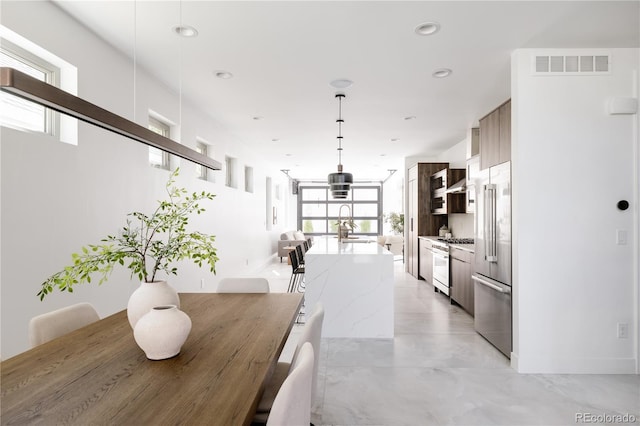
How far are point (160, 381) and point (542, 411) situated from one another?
2439mm

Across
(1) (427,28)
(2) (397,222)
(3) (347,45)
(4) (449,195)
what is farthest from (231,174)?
(2) (397,222)

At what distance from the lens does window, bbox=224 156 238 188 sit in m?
6.73

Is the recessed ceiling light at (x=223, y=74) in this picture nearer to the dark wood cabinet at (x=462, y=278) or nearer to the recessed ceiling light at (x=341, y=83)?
the recessed ceiling light at (x=341, y=83)

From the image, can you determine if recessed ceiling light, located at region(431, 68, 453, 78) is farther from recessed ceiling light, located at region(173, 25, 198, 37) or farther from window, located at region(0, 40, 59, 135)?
window, located at region(0, 40, 59, 135)

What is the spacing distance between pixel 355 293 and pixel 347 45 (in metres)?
2.46

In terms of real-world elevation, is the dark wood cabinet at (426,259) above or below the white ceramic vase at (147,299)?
below

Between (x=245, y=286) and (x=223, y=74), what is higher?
(x=223, y=74)

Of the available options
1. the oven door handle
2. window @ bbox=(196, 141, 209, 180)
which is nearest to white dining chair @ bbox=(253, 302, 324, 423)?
the oven door handle

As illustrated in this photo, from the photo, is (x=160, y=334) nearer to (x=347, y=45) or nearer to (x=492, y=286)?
(x=347, y=45)

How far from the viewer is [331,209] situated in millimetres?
14938

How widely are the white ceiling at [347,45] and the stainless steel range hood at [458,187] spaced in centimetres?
105

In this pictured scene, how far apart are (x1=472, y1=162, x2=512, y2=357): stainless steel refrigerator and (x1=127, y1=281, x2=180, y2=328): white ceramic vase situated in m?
2.79

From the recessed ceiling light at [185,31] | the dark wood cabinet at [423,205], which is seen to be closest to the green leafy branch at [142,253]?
the recessed ceiling light at [185,31]

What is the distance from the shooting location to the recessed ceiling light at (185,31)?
8.95ft
